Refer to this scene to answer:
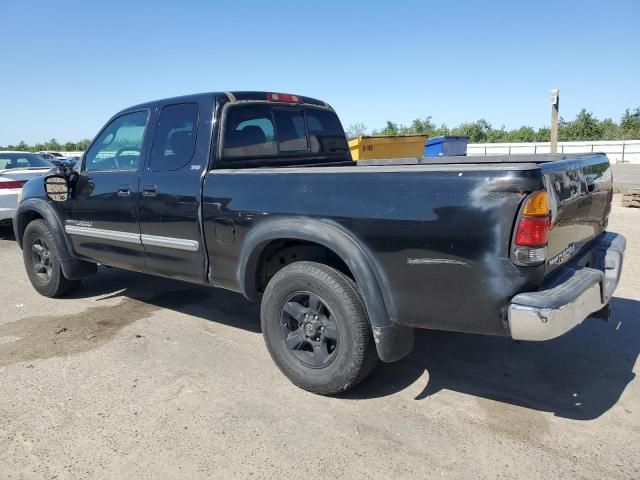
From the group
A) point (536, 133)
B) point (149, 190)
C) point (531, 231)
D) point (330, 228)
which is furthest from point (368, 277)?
point (536, 133)

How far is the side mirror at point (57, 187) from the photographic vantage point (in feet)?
16.2

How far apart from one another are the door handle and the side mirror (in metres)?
1.23

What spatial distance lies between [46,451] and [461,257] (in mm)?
2464

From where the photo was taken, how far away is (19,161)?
1030 centimetres

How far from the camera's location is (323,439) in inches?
114

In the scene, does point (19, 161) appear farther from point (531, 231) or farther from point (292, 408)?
point (531, 231)

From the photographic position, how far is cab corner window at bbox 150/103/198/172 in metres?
4.01

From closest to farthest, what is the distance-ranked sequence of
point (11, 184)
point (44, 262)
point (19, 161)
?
point (44, 262), point (11, 184), point (19, 161)

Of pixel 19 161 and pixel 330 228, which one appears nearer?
pixel 330 228

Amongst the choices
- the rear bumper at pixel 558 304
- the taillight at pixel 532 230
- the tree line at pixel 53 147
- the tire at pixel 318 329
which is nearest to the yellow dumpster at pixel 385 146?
the tire at pixel 318 329

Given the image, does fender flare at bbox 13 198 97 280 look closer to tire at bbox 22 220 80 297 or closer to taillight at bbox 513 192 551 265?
tire at bbox 22 220 80 297

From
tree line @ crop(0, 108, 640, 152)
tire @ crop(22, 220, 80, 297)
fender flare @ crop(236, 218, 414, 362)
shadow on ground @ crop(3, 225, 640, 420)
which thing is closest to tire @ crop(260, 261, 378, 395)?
fender flare @ crop(236, 218, 414, 362)

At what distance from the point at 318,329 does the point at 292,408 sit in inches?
20.3

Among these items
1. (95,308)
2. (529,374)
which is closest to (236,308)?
(95,308)
